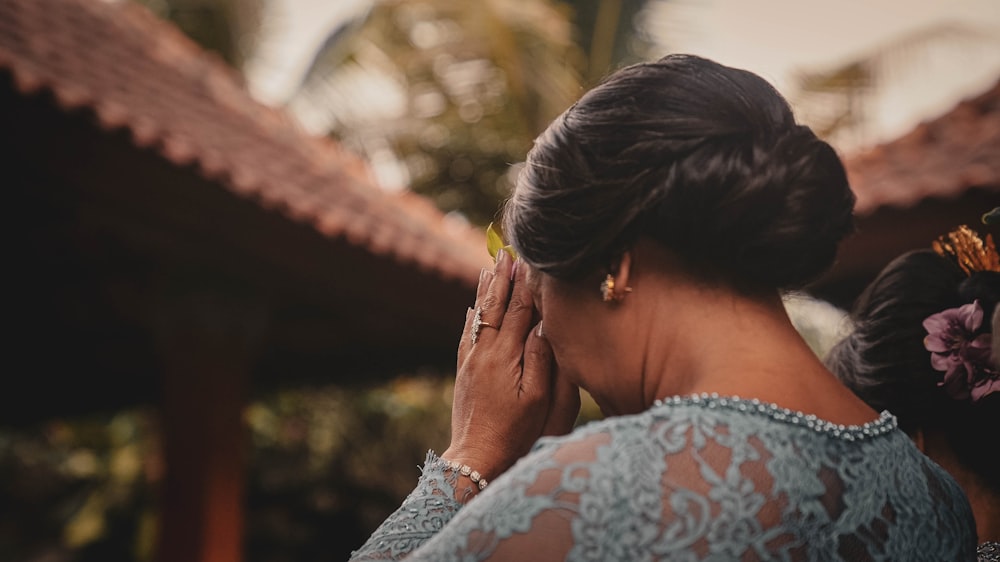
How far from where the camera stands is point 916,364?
1786 mm

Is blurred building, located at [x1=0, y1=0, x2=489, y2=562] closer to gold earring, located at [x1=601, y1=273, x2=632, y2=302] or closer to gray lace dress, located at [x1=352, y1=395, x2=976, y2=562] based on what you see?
gold earring, located at [x1=601, y1=273, x2=632, y2=302]

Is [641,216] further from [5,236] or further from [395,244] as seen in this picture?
[5,236]

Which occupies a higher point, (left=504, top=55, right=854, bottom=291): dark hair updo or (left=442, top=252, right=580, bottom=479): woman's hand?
(left=504, top=55, right=854, bottom=291): dark hair updo

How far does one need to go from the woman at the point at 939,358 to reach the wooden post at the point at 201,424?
3718mm

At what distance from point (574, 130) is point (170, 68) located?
461 centimetres

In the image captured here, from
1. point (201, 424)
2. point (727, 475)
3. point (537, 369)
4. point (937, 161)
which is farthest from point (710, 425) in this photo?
point (937, 161)

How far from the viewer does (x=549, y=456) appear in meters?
1.02

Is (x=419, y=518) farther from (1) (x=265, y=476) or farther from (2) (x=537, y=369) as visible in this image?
(1) (x=265, y=476)

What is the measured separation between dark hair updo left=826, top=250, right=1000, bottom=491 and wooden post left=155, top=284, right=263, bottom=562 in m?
3.74

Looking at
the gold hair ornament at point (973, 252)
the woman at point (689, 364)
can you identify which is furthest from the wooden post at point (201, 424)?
the gold hair ornament at point (973, 252)

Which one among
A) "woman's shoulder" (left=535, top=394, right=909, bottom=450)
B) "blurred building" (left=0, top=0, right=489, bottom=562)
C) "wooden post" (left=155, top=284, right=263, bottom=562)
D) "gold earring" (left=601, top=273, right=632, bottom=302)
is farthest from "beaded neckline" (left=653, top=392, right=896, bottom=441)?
"wooden post" (left=155, top=284, right=263, bottom=562)

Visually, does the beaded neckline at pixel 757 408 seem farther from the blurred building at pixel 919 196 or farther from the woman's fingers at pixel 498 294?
the blurred building at pixel 919 196

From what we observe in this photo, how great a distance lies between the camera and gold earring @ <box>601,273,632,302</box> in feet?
3.91

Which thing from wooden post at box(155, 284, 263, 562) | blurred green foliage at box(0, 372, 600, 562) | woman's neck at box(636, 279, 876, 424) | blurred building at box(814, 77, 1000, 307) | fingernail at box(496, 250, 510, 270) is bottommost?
blurred green foliage at box(0, 372, 600, 562)
